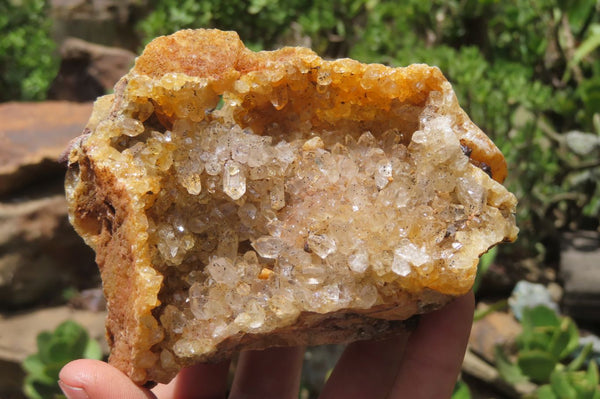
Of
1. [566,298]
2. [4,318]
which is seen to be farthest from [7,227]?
[566,298]

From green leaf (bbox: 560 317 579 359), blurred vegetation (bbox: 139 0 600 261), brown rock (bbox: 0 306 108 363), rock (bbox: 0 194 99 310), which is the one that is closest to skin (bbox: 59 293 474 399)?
green leaf (bbox: 560 317 579 359)

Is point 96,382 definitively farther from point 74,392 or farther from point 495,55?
point 495,55

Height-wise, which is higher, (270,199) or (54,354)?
(270,199)

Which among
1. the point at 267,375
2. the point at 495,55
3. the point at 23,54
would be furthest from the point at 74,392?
the point at 23,54

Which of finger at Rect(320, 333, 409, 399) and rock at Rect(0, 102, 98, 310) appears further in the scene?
rock at Rect(0, 102, 98, 310)

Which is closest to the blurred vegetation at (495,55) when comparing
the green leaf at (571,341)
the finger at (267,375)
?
the green leaf at (571,341)

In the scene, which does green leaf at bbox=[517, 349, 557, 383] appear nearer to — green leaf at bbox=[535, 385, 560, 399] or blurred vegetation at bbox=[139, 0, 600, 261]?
green leaf at bbox=[535, 385, 560, 399]

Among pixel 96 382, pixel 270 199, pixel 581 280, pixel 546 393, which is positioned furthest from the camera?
pixel 581 280
